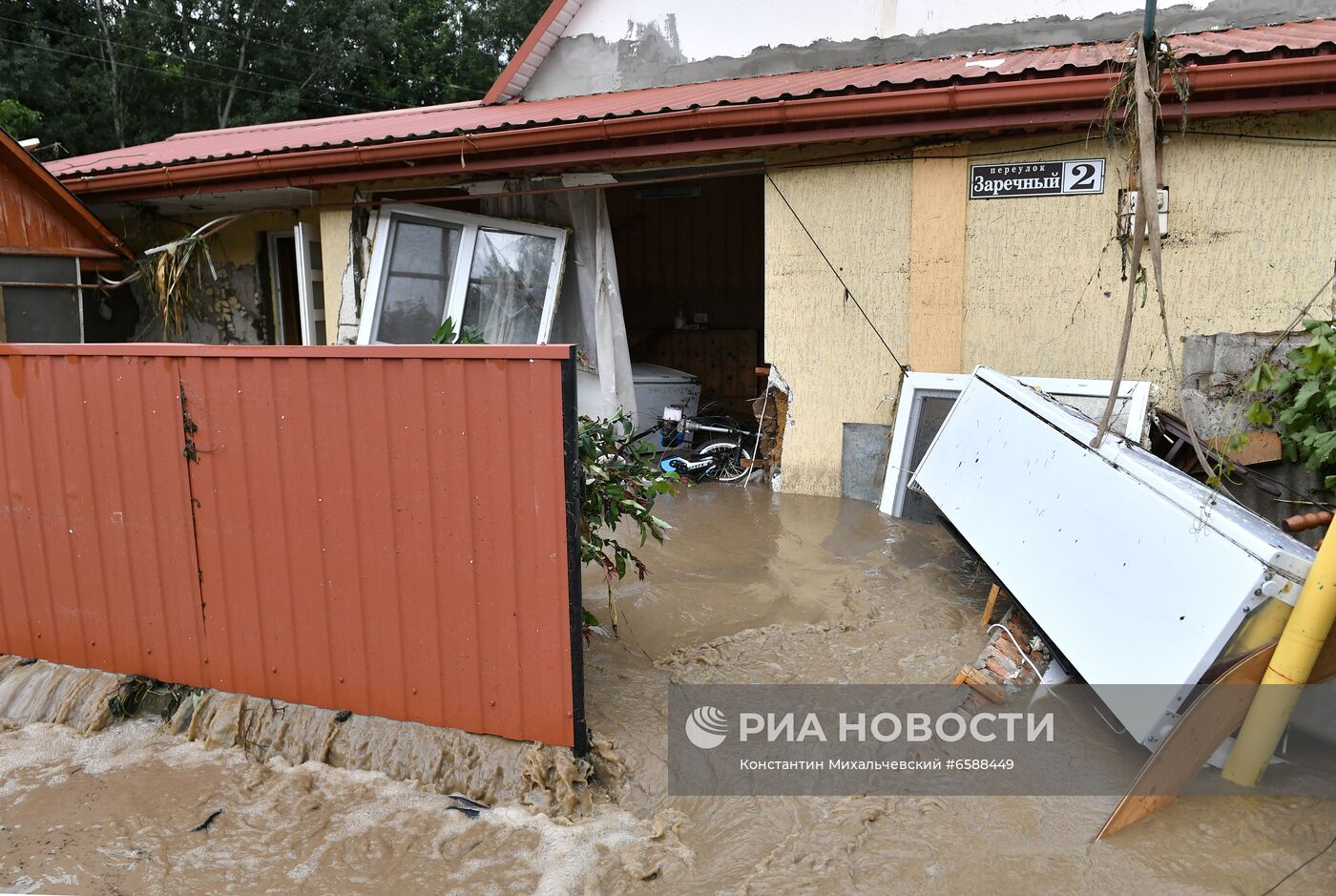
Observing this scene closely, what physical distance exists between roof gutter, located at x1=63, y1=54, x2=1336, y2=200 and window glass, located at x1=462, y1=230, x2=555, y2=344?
75cm

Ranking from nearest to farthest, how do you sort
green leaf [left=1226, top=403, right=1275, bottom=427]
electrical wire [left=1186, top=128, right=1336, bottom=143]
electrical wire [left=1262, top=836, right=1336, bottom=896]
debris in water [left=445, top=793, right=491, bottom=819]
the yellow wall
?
electrical wire [left=1262, top=836, right=1336, bottom=896] → debris in water [left=445, top=793, right=491, bottom=819] → green leaf [left=1226, top=403, right=1275, bottom=427] → electrical wire [left=1186, top=128, right=1336, bottom=143] → the yellow wall

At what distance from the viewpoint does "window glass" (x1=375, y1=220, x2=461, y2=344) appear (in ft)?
26.4

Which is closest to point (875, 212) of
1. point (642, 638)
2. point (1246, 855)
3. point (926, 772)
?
point (642, 638)

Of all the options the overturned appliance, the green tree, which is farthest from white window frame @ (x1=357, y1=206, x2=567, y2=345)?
the green tree

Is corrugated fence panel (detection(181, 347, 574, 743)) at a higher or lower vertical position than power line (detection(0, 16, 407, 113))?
lower

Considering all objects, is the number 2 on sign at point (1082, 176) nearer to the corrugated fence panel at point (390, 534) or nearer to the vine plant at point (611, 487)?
the vine plant at point (611, 487)

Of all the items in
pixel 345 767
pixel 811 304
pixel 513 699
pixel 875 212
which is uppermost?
pixel 875 212

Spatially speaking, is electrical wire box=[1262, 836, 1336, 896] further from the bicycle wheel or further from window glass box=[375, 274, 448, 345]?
window glass box=[375, 274, 448, 345]

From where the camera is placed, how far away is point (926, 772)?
10.7 ft

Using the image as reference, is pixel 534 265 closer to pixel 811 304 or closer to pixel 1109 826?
pixel 811 304

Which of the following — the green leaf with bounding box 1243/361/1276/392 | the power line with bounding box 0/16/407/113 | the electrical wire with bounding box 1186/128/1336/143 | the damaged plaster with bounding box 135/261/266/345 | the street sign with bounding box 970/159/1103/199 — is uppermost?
the power line with bounding box 0/16/407/113

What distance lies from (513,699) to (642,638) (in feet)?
3.96

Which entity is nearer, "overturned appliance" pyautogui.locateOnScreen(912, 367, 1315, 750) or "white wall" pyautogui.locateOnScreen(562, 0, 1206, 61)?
"overturned appliance" pyautogui.locateOnScreen(912, 367, 1315, 750)

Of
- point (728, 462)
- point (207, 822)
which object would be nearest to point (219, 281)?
point (728, 462)
